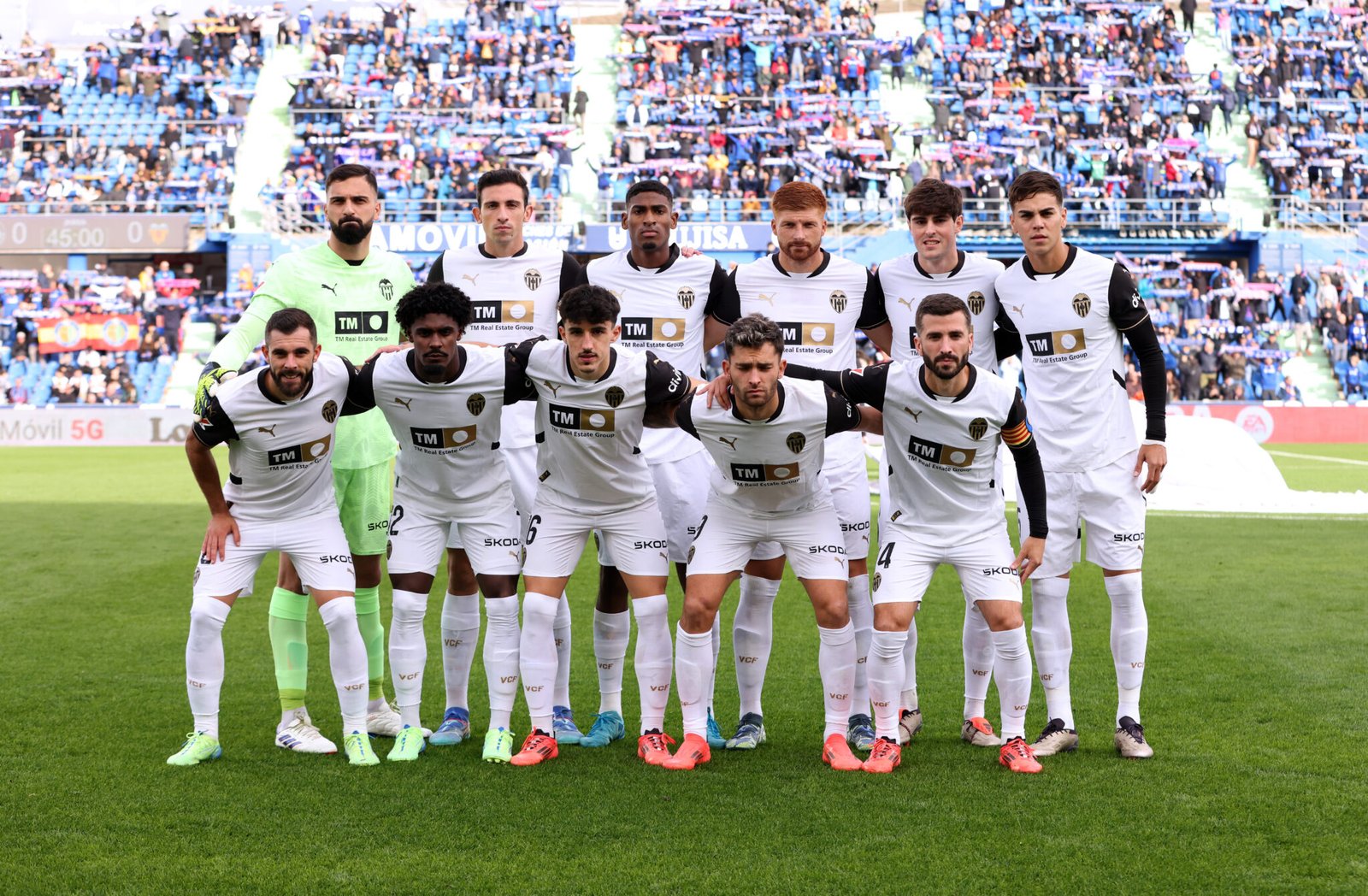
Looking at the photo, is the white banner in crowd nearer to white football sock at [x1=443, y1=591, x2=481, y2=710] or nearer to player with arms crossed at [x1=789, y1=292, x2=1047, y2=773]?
white football sock at [x1=443, y1=591, x2=481, y2=710]

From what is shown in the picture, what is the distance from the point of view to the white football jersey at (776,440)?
5.48m

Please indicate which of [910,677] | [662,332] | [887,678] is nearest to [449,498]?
[662,332]

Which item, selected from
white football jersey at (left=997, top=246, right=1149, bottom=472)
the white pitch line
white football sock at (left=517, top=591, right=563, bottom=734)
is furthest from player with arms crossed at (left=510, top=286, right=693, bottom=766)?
the white pitch line

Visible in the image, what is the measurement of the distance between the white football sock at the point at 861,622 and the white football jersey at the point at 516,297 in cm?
163

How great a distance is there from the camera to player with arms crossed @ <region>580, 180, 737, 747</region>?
6.18 meters

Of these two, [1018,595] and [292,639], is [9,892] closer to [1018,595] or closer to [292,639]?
[292,639]

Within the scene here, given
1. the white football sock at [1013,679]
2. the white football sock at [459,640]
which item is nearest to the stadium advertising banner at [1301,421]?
the white football sock at [1013,679]

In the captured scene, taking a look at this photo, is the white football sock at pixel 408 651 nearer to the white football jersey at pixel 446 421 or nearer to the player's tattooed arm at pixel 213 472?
the white football jersey at pixel 446 421

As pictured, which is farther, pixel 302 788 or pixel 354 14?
pixel 354 14

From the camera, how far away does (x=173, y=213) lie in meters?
32.3

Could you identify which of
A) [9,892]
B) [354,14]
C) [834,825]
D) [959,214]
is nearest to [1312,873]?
[834,825]

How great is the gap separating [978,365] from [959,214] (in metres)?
0.68

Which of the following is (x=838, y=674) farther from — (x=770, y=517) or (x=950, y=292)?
(x=950, y=292)

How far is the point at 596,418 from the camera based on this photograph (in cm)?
563
